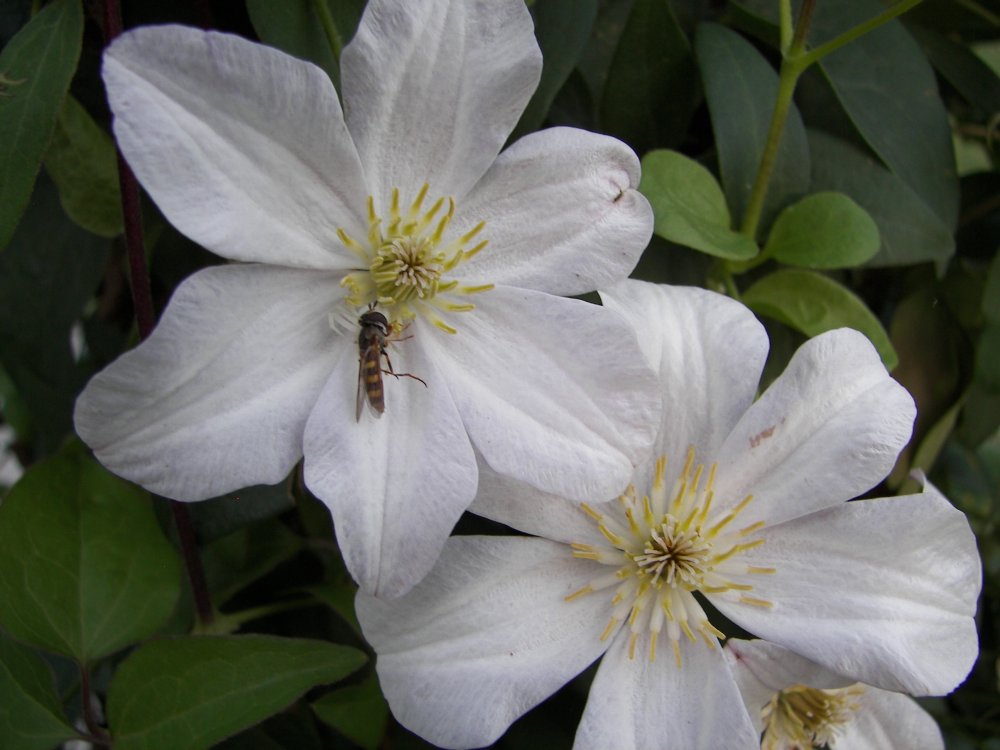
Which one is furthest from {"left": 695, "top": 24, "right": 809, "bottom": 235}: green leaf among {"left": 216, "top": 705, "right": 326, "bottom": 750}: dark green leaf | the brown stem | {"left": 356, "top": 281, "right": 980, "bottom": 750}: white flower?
{"left": 216, "top": 705, "right": 326, "bottom": 750}: dark green leaf

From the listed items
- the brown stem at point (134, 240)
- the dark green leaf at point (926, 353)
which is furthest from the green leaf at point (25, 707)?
the dark green leaf at point (926, 353)

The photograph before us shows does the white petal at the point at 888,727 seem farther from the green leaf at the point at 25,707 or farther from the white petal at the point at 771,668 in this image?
the green leaf at the point at 25,707

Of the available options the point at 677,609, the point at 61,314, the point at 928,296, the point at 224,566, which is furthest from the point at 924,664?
the point at 61,314

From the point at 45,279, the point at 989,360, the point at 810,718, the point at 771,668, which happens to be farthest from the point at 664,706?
the point at 45,279

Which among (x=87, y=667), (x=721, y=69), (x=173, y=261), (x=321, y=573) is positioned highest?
(x=721, y=69)

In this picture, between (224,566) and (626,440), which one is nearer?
(626,440)

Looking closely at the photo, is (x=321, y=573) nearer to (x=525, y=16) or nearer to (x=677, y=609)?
(x=677, y=609)

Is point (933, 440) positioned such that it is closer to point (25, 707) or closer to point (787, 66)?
point (787, 66)
